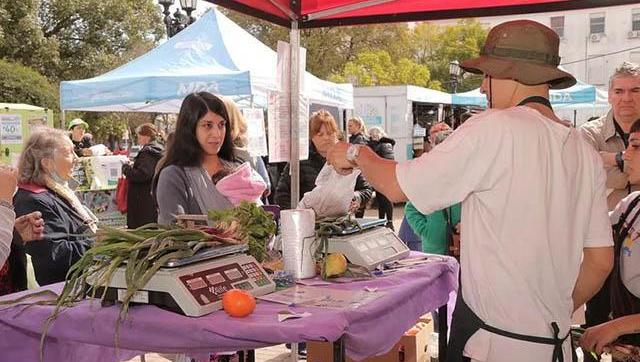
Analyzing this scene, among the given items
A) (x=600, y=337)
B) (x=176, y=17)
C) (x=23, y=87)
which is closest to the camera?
(x=600, y=337)

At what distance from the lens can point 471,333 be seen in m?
1.88

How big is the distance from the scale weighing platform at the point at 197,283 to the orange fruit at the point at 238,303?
3 cm

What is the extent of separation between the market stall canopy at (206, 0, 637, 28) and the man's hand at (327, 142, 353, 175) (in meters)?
1.52

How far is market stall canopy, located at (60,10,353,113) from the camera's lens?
7.03 meters

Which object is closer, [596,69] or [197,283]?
[197,283]

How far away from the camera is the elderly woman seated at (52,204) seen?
10.7ft

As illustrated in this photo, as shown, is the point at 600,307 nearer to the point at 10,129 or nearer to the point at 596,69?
the point at 10,129

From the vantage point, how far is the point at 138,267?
69.5 inches

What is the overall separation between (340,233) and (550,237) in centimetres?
78

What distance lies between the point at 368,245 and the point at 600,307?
113 cm

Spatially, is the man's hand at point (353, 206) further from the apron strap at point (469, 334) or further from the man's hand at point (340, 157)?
the apron strap at point (469, 334)

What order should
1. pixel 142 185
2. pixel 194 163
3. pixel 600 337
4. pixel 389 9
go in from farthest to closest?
1. pixel 142 185
2. pixel 389 9
3. pixel 194 163
4. pixel 600 337

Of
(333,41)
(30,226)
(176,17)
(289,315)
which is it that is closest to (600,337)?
(289,315)

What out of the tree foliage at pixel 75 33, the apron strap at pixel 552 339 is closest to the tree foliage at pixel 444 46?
the tree foliage at pixel 75 33
